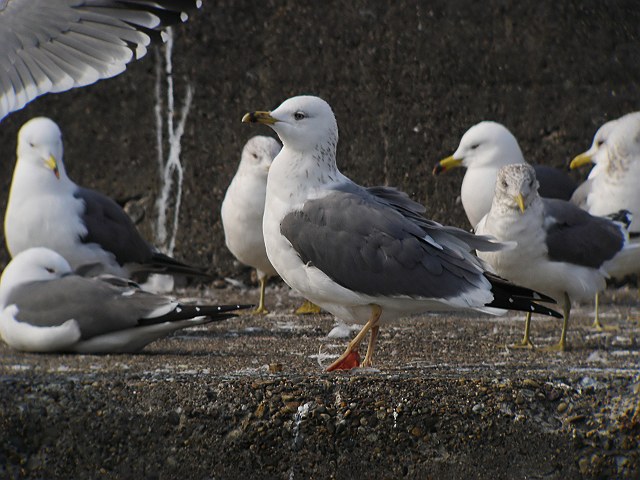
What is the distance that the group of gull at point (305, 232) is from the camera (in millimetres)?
3184

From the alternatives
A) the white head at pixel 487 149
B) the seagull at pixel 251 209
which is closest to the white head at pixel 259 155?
the seagull at pixel 251 209

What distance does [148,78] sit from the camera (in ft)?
19.8

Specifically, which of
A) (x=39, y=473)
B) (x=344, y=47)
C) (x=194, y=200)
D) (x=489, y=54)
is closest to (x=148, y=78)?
(x=194, y=200)

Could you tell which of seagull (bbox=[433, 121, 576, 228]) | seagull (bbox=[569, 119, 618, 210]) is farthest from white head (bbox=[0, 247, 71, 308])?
seagull (bbox=[569, 119, 618, 210])

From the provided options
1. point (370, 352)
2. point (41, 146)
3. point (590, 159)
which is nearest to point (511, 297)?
point (370, 352)

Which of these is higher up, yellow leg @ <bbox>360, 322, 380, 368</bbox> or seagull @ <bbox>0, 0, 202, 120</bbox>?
seagull @ <bbox>0, 0, 202, 120</bbox>

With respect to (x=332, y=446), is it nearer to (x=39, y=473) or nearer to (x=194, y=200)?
(x=39, y=473)

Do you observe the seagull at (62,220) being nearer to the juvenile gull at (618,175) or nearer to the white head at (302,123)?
the white head at (302,123)

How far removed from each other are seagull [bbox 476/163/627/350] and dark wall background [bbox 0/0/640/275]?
5.83 ft

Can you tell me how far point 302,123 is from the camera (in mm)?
3375

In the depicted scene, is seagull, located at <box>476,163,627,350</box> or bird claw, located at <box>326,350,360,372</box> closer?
bird claw, located at <box>326,350,360,372</box>

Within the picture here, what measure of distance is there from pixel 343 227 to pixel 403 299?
0.88 ft

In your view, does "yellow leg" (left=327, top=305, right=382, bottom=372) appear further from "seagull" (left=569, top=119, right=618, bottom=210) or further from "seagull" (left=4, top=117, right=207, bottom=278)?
"seagull" (left=569, top=119, right=618, bottom=210)

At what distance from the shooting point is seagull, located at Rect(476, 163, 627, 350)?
12.9ft
